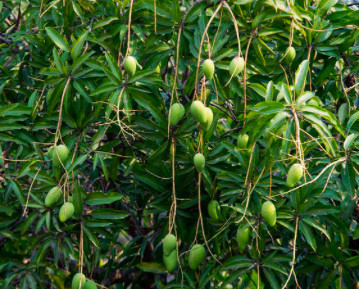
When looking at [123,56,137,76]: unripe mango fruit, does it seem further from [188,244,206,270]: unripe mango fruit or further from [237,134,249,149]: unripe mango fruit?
[188,244,206,270]: unripe mango fruit

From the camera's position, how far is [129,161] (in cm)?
213

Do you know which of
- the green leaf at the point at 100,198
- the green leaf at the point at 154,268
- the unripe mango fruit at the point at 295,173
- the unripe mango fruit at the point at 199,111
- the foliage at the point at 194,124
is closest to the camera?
the unripe mango fruit at the point at 295,173

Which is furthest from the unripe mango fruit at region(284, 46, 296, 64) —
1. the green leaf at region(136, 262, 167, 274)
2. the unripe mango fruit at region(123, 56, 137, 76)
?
the green leaf at region(136, 262, 167, 274)

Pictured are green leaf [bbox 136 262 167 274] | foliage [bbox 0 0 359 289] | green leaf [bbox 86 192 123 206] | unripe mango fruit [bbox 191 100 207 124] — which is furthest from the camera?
green leaf [bbox 136 262 167 274]

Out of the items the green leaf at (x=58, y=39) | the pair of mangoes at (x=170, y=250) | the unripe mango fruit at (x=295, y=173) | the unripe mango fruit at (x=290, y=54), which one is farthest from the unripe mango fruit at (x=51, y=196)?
the unripe mango fruit at (x=290, y=54)

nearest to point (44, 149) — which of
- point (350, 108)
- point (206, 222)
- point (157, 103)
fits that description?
point (157, 103)

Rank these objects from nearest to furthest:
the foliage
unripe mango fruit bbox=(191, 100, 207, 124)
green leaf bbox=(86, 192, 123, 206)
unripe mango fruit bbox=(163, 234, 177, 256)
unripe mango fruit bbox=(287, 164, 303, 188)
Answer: unripe mango fruit bbox=(287, 164, 303, 188), unripe mango fruit bbox=(191, 100, 207, 124), unripe mango fruit bbox=(163, 234, 177, 256), the foliage, green leaf bbox=(86, 192, 123, 206)

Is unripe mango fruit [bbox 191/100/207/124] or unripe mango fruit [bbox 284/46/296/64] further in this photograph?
unripe mango fruit [bbox 284/46/296/64]

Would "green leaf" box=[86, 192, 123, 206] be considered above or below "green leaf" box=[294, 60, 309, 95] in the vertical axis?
below

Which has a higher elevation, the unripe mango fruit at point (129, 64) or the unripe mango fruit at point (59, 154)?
the unripe mango fruit at point (129, 64)

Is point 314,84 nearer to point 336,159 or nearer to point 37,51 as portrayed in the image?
point 336,159

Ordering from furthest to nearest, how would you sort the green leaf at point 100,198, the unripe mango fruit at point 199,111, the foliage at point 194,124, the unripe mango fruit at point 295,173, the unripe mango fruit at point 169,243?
1. the green leaf at point 100,198
2. the foliage at point 194,124
3. the unripe mango fruit at point 169,243
4. the unripe mango fruit at point 199,111
5. the unripe mango fruit at point 295,173

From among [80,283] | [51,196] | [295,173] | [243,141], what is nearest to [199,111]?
[243,141]

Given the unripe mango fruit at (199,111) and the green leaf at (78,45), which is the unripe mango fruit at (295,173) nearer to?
the unripe mango fruit at (199,111)
